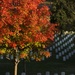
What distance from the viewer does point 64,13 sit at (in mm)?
41781

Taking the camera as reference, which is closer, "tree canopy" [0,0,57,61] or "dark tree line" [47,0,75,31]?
"tree canopy" [0,0,57,61]

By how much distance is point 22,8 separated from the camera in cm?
1867

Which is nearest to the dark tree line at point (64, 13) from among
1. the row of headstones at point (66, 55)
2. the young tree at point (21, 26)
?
the row of headstones at point (66, 55)

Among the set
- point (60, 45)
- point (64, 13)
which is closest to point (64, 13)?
point (64, 13)

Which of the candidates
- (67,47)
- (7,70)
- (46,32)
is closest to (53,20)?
(67,47)

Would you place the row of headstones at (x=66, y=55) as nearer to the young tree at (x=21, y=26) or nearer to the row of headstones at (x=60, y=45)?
the row of headstones at (x=60, y=45)

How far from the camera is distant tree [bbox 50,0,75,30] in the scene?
4163cm

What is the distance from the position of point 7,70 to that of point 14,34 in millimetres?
9310

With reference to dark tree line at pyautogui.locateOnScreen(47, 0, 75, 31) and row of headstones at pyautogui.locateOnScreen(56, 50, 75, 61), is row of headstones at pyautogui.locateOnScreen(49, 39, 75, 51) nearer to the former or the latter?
row of headstones at pyautogui.locateOnScreen(56, 50, 75, 61)

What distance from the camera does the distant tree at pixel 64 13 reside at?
41.6 m

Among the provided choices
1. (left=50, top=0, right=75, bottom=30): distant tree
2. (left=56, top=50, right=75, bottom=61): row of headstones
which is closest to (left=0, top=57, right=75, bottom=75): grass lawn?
(left=56, top=50, right=75, bottom=61): row of headstones

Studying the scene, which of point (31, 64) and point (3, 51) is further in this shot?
point (31, 64)

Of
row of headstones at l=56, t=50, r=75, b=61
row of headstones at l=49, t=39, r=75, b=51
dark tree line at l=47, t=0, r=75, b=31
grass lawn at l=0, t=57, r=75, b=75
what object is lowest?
grass lawn at l=0, t=57, r=75, b=75

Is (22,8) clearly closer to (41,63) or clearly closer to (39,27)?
(39,27)
